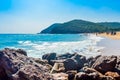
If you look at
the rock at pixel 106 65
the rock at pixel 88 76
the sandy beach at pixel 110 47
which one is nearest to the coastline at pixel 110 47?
the sandy beach at pixel 110 47

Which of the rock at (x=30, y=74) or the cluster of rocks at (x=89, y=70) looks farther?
the cluster of rocks at (x=89, y=70)

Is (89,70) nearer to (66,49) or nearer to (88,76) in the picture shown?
(88,76)

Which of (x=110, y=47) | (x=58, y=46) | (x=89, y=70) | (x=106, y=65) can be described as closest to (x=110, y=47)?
(x=110, y=47)

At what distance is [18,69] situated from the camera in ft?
21.6

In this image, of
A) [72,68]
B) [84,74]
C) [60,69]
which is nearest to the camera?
[84,74]

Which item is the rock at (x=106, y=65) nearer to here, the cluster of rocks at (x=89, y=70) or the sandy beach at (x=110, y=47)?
the cluster of rocks at (x=89, y=70)

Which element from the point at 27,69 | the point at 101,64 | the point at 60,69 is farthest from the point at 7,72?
the point at 101,64

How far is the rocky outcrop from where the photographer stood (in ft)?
20.5

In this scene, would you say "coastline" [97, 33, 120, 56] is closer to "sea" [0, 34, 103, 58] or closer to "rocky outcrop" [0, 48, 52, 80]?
"sea" [0, 34, 103, 58]

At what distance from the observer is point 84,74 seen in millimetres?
8992

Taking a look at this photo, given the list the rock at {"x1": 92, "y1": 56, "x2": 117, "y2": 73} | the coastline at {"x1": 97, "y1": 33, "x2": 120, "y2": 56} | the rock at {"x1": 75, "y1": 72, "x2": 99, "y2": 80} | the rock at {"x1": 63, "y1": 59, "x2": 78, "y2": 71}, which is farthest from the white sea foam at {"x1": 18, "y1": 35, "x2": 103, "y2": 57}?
the rock at {"x1": 75, "y1": 72, "x2": 99, "y2": 80}

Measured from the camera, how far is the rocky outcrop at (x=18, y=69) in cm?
624

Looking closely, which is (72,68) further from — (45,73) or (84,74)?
(45,73)

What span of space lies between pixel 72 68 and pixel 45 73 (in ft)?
20.2
